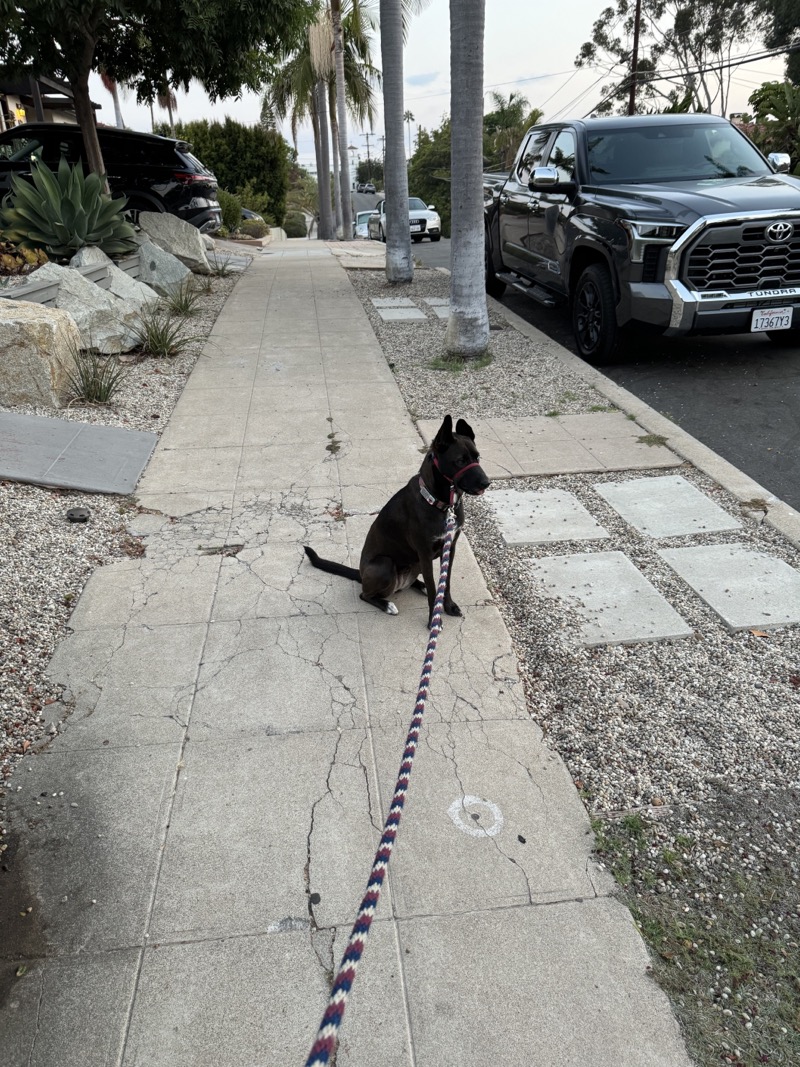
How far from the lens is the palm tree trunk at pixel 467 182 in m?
7.36

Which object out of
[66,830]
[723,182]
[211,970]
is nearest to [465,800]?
[211,970]

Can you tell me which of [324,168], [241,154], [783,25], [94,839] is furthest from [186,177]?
[783,25]

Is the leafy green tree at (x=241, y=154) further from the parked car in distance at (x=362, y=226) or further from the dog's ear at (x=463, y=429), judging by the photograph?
the dog's ear at (x=463, y=429)

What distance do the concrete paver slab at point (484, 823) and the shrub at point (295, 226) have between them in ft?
135

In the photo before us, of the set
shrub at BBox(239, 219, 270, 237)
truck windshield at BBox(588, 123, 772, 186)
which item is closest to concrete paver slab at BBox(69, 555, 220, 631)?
truck windshield at BBox(588, 123, 772, 186)

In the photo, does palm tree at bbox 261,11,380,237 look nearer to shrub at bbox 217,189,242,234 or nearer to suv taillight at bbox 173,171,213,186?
shrub at bbox 217,189,242,234

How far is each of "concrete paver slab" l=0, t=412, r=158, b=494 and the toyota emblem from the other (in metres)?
5.50

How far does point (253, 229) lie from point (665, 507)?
24.1m

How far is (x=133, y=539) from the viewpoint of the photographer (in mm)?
4746

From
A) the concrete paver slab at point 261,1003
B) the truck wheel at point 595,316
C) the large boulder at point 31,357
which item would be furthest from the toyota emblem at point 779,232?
the concrete paver slab at point 261,1003

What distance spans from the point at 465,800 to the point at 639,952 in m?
0.76

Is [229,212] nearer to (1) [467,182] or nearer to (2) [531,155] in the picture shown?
(2) [531,155]

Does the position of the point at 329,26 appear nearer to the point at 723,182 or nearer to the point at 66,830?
the point at 723,182

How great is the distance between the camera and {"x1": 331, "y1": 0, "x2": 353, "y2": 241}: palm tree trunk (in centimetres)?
2309
